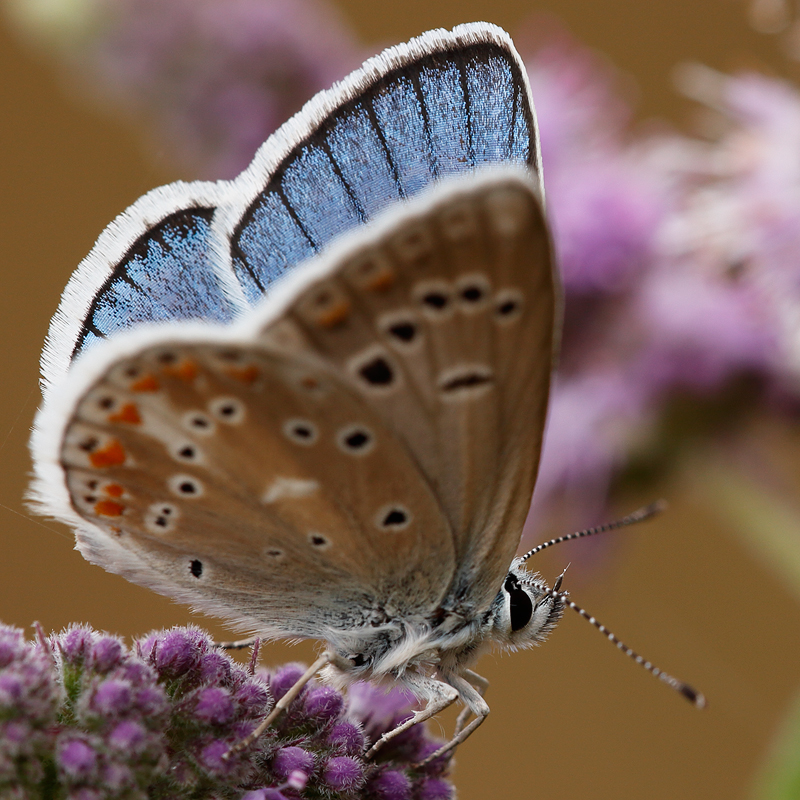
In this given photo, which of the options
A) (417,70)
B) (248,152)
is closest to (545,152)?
(248,152)

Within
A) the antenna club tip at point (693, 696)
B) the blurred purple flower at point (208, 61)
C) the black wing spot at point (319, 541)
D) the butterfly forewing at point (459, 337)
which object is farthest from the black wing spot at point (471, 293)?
the blurred purple flower at point (208, 61)

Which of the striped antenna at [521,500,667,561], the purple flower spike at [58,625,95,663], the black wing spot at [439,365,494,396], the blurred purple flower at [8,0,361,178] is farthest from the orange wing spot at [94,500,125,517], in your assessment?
the blurred purple flower at [8,0,361,178]

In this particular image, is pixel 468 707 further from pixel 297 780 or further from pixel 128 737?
pixel 128 737

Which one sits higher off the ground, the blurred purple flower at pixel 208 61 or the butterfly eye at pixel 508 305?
the blurred purple flower at pixel 208 61

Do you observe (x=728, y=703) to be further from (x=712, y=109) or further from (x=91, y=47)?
(x=91, y=47)

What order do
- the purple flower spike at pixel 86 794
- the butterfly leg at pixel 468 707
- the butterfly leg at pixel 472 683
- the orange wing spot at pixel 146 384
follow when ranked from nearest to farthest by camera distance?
the purple flower spike at pixel 86 794
the orange wing spot at pixel 146 384
the butterfly leg at pixel 468 707
the butterfly leg at pixel 472 683

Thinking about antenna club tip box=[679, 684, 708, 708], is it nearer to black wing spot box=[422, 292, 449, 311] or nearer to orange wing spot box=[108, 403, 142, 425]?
black wing spot box=[422, 292, 449, 311]

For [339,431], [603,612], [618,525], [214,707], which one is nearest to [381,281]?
[339,431]

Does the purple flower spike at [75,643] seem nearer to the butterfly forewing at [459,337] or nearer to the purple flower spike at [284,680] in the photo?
the purple flower spike at [284,680]
